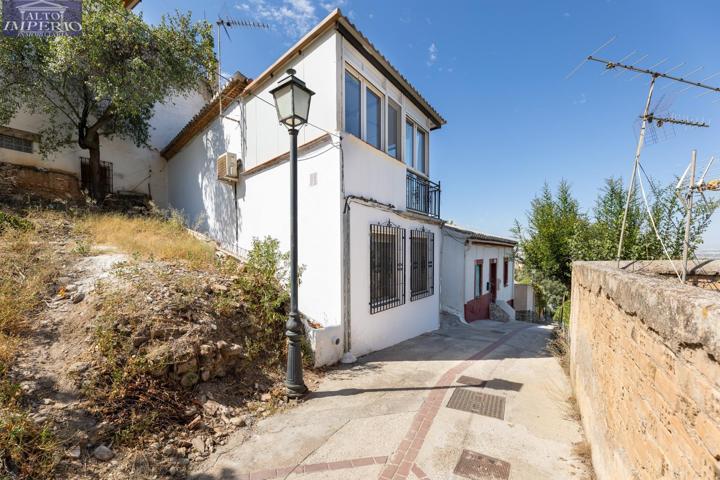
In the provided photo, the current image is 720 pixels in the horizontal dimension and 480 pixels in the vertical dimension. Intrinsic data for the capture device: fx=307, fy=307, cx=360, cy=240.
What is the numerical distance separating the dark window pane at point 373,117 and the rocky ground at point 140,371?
4.70 metres

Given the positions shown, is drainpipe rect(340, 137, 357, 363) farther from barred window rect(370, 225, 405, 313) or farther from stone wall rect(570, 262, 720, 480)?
stone wall rect(570, 262, 720, 480)

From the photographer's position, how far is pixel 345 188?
6160 mm

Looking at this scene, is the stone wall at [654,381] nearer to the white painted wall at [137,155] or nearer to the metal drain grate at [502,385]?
the metal drain grate at [502,385]

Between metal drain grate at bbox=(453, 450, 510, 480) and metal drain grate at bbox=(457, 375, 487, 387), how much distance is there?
1.82 metres

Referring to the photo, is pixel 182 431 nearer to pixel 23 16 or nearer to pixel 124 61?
pixel 124 61

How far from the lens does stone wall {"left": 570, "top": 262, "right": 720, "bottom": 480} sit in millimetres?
1379

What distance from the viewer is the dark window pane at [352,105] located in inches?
264

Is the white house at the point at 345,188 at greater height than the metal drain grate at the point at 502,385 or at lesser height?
greater

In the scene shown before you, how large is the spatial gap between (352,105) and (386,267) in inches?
149

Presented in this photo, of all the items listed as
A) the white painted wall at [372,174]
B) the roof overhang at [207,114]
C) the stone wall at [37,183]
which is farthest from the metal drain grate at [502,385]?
the stone wall at [37,183]

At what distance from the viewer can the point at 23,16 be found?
29.5ft

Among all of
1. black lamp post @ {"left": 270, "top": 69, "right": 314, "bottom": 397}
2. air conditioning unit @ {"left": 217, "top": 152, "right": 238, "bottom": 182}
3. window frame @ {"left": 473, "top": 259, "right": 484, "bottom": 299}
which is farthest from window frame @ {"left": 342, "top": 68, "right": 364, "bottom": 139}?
window frame @ {"left": 473, "top": 259, "right": 484, "bottom": 299}

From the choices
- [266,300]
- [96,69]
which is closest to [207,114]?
[96,69]

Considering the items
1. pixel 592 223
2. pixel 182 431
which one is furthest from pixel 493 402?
pixel 592 223
